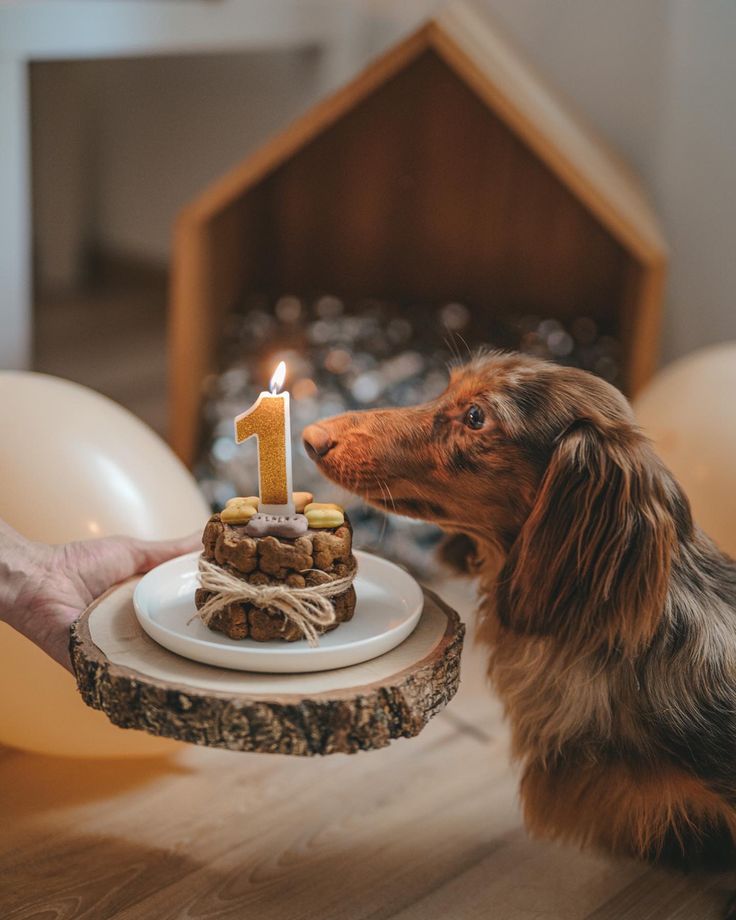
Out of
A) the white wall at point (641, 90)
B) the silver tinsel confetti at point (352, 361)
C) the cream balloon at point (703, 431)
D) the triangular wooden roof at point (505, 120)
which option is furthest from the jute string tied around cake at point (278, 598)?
the white wall at point (641, 90)

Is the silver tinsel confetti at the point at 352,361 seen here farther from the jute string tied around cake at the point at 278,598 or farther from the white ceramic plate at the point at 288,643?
the jute string tied around cake at the point at 278,598

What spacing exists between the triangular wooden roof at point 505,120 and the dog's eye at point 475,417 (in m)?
1.19

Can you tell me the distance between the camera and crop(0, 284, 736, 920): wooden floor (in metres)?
1.40

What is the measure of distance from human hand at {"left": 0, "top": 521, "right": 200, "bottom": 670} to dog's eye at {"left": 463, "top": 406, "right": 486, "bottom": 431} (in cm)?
41

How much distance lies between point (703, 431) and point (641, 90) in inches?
53.8

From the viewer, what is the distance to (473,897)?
56.6 inches

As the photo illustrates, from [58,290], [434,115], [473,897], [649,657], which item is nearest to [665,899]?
[473,897]

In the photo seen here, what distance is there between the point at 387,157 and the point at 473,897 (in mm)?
2047

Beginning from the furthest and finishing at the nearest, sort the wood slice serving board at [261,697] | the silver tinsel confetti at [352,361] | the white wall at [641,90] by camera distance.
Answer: the white wall at [641,90]
the silver tinsel confetti at [352,361]
the wood slice serving board at [261,697]

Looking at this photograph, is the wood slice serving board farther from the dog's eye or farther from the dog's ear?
the dog's eye

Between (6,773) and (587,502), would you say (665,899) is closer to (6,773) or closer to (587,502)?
(587,502)

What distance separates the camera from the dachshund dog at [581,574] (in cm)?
119

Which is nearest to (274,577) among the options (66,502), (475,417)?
(475,417)

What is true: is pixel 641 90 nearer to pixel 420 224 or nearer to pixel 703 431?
pixel 420 224
